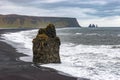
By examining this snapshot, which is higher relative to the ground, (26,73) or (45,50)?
(45,50)

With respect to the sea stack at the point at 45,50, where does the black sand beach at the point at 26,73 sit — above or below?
below

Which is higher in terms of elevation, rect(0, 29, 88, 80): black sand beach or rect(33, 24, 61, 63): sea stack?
rect(33, 24, 61, 63): sea stack

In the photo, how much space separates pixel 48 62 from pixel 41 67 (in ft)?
7.35

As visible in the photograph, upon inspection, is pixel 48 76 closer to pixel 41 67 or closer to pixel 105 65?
pixel 41 67

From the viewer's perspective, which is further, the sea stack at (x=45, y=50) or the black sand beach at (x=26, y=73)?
the sea stack at (x=45, y=50)

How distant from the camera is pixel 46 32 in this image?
81.0ft

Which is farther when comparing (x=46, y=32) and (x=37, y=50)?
(x=46, y=32)

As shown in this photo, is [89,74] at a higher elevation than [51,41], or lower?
lower

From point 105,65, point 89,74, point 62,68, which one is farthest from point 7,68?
point 105,65

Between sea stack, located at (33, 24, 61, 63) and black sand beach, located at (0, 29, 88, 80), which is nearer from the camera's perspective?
black sand beach, located at (0, 29, 88, 80)

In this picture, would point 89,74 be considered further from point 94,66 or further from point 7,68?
point 7,68

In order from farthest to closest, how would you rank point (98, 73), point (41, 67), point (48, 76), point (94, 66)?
point (94, 66) → point (41, 67) → point (98, 73) → point (48, 76)

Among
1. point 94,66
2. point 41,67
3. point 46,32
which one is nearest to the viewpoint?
point 41,67

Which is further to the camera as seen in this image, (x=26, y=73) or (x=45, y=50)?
(x=45, y=50)
